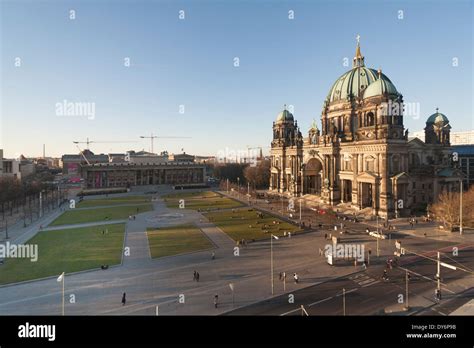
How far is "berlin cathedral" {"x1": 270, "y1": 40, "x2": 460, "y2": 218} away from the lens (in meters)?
58.5

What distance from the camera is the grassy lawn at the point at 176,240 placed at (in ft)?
125

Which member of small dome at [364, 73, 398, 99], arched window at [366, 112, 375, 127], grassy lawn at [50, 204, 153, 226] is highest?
small dome at [364, 73, 398, 99]

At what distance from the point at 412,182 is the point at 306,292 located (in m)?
47.9

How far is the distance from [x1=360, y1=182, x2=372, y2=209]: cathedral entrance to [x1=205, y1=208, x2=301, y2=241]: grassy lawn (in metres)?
21.5

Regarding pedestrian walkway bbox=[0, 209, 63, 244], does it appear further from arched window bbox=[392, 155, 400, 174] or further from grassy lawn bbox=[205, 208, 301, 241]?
arched window bbox=[392, 155, 400, 174]

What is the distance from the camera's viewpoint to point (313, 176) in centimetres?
8931

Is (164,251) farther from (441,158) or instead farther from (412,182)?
(441,158)

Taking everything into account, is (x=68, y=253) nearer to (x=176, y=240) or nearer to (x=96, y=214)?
(x=176, y=240)

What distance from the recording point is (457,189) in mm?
63312

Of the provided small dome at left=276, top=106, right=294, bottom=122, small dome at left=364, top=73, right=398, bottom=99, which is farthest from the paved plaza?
small dome at left=276, top=106, right=294, bottom=122

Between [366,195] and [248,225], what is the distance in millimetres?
30254

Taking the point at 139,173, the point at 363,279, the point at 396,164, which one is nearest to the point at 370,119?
the point at 396,164

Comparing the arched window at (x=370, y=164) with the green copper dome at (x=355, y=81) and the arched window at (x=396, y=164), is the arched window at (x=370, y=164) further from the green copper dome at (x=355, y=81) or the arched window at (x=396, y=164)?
the green copper dome at (x=355, y=81)
